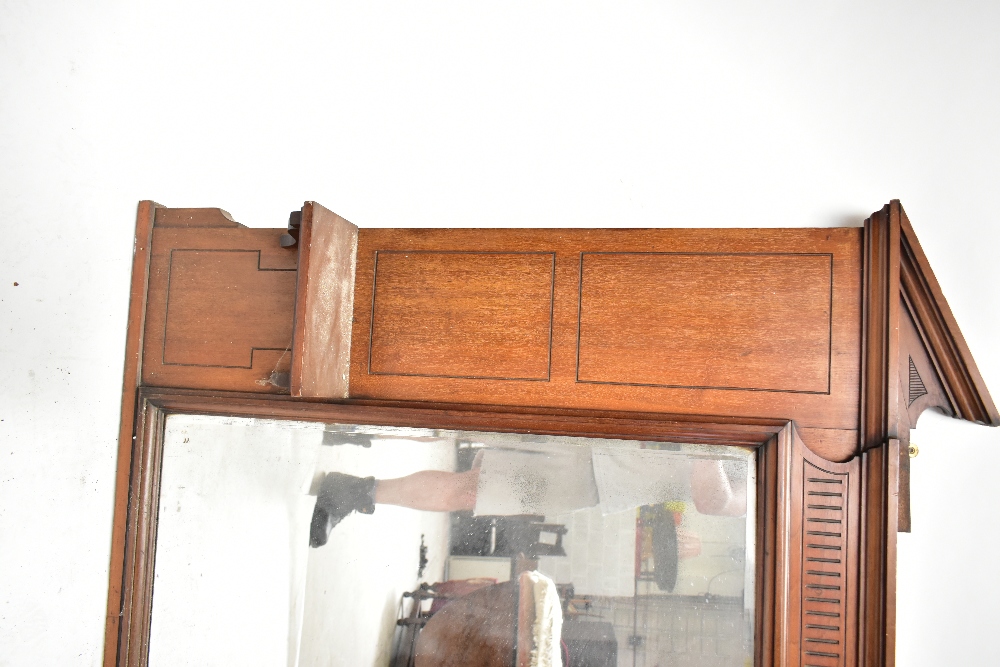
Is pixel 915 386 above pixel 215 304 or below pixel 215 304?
below

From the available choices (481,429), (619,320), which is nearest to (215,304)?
(481,429)

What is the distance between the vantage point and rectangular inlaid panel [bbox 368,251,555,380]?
1.24 m

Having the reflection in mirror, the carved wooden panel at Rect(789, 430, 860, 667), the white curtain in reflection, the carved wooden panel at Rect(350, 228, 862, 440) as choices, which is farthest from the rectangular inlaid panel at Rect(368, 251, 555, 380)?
the carved wooden panel at Rect(789, 430, 860, 667)

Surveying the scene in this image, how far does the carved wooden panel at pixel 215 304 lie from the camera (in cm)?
131

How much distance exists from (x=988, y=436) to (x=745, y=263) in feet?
2.02

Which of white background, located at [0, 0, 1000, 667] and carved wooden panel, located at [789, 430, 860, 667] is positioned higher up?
white background, located at [0, 0, 1000, 667]

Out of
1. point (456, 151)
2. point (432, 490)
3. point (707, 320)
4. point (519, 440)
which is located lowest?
point (432, 490)

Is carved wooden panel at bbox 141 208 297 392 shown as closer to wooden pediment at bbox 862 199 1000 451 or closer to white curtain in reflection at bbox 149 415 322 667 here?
white curtain in reflection at bbox 149 415 322 667

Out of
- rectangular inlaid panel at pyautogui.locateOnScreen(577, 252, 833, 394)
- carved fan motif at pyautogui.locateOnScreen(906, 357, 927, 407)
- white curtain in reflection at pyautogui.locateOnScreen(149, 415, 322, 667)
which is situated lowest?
white curtain in reflection at pyautogui.locateOnScreen(149, 415, 322, 667)

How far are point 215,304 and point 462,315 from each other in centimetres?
51

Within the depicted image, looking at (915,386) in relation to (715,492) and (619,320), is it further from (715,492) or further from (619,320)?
(619,320)

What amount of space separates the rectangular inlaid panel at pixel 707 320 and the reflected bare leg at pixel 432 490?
0.30 metres

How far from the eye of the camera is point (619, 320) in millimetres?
1207

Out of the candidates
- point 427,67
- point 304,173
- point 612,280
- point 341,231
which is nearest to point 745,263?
point 612,280
